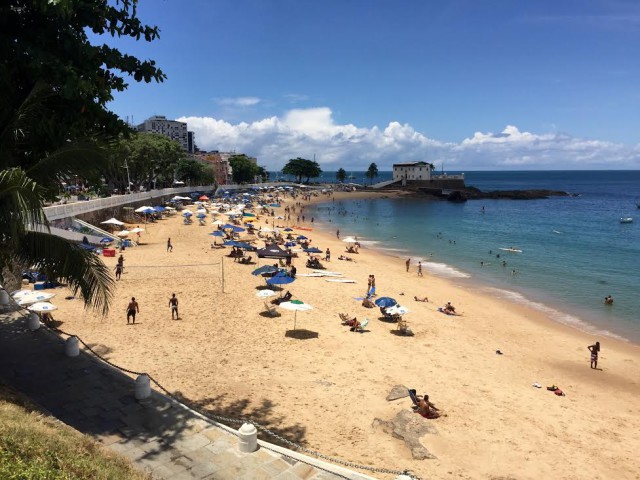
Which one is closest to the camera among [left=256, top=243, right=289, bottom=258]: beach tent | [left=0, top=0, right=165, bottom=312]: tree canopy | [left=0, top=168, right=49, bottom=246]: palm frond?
[left=0, top=168, right=49, bottom=246]: palm frond

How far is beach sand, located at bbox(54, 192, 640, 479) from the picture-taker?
1040cm

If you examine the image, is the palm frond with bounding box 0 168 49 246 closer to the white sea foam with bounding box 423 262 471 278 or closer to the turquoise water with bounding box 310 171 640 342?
the turquoise water with bounding box 310 171 640 342

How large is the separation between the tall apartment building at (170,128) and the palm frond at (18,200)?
517 feet

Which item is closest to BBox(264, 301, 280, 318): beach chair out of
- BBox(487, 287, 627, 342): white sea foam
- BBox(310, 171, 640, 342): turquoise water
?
BBox(487, 287, 627, 342): white sea foam

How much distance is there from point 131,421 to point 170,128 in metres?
166

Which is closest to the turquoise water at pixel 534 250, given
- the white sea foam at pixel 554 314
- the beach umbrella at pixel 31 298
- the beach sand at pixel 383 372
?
the white sea foam at pixel 554 314

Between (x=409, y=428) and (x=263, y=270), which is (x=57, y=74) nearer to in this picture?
(x=409, y=428)

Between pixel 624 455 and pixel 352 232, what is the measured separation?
45167 mm

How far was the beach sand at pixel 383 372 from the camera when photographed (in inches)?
409

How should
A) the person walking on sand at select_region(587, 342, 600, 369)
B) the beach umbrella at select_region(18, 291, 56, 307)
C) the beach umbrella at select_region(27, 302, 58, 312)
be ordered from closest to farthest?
the beach umbrella at select_region(27, 302, 58, 312)
the beach umbrella at select_region(18, 291, 56, 307)
the person walking on sand at select_region(587, 342, 600, 369)

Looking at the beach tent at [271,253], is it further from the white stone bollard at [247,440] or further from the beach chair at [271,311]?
the white stone bollard at [247,440]

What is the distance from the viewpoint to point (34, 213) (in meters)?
6.36

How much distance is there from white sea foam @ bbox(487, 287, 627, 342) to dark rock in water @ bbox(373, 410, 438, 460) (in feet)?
48.0

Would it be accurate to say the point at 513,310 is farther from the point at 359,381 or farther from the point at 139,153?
the point at 139,153
